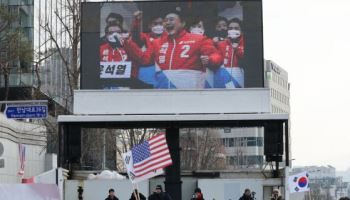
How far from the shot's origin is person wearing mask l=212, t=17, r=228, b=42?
26.6 meters

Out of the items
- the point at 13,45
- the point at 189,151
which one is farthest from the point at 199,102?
the point at 189,151

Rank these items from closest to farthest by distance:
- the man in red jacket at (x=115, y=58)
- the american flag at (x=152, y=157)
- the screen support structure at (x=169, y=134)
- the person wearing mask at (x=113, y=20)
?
1. the american flag at (x=152, y=157)
2. the screen support structure at (x=169, y=134)
3. the man in red jacket at (x=115, y=58)
4. the person wearing mask at (x=113, y=20)

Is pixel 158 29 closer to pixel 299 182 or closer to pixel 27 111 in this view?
pixel 27 111

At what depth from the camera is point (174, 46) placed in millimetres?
26469

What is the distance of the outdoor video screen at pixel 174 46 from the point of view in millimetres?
26422

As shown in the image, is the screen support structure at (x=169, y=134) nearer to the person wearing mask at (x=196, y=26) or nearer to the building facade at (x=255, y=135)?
the person wearing mask at (x=196, y=26)

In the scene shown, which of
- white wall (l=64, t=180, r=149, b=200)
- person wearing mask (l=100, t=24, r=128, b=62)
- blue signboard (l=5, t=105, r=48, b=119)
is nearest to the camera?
white wall (l=64, t=180, r=149, b=200)

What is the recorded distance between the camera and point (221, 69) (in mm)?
26438

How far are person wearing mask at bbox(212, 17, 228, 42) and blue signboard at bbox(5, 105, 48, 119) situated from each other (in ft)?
22.1

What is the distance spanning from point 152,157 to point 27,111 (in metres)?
11.6

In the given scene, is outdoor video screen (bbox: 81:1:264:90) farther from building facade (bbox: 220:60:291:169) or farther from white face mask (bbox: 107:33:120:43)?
building facade (bbox: 220:60:291:169)

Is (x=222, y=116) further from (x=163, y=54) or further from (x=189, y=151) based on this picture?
(x=189, y=151)

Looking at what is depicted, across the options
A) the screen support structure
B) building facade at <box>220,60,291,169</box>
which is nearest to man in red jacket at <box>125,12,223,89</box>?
the screen support structure

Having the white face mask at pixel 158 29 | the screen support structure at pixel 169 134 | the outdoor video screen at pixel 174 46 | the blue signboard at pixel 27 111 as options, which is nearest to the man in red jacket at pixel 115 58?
the outdoor video screen at pixel 174 46
